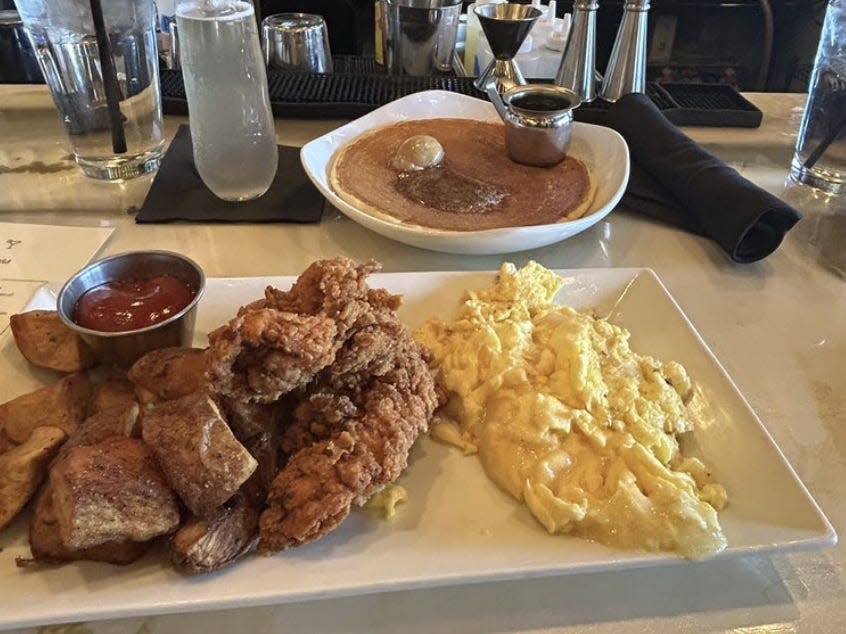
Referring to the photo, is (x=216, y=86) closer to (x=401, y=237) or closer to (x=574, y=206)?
(x=401, y=237)

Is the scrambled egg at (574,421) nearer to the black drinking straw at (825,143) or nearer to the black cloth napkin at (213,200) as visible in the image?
the black cloth napkin at (213,200)

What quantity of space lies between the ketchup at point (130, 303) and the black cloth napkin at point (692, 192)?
1454 millimetres

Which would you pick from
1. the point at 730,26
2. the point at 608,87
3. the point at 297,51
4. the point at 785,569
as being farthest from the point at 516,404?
the point at 730,26

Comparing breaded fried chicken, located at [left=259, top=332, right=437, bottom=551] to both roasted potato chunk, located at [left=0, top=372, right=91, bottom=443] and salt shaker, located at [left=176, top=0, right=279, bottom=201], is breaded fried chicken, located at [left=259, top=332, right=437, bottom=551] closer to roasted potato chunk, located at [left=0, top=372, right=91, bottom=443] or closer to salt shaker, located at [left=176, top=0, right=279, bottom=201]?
roasted potato chunk, located at [left=0, top=372, right=91, bottom=443]

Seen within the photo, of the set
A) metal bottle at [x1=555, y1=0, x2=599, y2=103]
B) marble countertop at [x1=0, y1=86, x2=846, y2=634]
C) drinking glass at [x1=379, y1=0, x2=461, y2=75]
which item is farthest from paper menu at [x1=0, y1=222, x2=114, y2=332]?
metal bottle at [x1=555, y1=0, x2=599, y2=103]

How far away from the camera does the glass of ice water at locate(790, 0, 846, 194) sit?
232cm

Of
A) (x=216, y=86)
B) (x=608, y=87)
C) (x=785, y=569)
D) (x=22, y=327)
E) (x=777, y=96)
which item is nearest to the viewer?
(x=785, y=569)

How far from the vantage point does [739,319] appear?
72.3 inches

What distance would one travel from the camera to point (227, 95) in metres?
2.04

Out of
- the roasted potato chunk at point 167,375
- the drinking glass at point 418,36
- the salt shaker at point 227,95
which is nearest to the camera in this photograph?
the roasted potato chunk at point 167,375

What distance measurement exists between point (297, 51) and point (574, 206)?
1.84 meters

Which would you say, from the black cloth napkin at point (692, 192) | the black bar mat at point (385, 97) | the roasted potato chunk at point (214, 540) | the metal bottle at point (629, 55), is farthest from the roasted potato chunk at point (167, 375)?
the metal bottle at point (629, 55)

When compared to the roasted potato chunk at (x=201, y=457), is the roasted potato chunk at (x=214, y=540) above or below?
below

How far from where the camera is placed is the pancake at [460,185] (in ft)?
6.69
